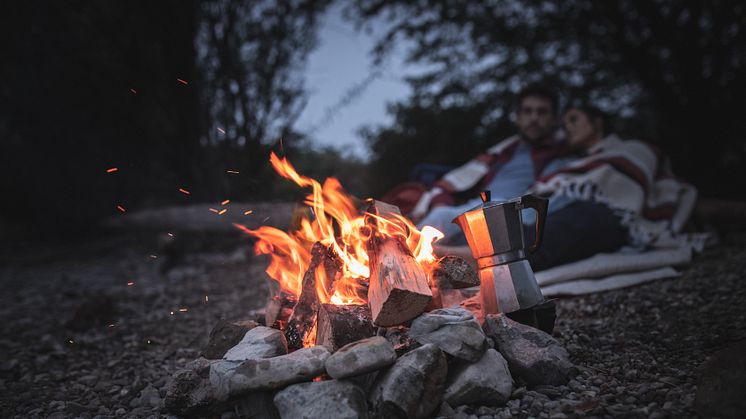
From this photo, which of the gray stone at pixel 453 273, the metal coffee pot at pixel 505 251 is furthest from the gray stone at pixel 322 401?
the metal coffee pot at pixel 505 251

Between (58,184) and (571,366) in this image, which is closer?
(571,366)

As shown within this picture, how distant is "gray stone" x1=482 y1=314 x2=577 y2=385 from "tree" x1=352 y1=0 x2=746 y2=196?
13.2 ft

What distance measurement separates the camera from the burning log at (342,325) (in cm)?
186

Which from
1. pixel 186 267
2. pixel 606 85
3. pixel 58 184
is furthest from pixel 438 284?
pixel 58 184

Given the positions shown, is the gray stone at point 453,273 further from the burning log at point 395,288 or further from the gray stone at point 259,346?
the gray stone at point 259,346

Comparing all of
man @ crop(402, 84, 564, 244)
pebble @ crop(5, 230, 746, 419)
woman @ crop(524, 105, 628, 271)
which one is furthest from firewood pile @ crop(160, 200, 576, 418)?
man @ crop(402, 84, 564, 244)

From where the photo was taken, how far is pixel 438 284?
221cm

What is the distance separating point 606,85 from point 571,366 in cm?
572

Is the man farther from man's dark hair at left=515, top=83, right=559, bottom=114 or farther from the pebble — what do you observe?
the pebble

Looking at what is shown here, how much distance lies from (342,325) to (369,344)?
21 cm

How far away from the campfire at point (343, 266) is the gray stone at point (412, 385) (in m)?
0.22

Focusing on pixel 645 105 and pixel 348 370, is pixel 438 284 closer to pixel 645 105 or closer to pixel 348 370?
pixel 348 370

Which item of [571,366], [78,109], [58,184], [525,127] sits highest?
[78,109]

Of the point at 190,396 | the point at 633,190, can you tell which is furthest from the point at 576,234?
the point at 190,396
